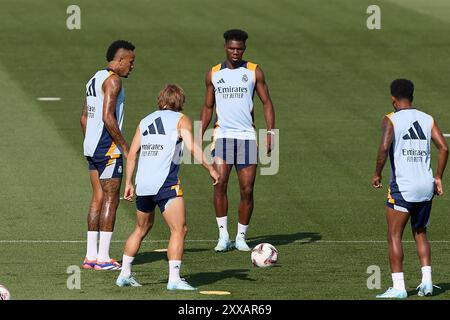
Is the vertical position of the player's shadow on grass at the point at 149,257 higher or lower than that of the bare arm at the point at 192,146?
lower

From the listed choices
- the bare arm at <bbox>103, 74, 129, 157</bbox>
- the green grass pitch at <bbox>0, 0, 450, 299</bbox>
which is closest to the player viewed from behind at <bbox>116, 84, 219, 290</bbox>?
the green grass pitch at <bbox>0, 0, 450, 299</bbox>

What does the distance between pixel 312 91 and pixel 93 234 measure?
15202mm

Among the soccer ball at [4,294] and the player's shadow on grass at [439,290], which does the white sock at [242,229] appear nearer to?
the player's shadow on grass at [439,290]

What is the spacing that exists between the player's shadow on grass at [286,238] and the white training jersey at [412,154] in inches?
156

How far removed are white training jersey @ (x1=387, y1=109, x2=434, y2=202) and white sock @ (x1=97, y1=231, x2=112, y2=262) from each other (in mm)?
3994

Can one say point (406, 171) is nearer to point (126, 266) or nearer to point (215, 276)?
point (215, 276)

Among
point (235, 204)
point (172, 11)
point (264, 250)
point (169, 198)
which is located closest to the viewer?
point (169, 198)

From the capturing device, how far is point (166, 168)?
1655cm

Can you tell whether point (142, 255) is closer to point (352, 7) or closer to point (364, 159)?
point (364, 159)

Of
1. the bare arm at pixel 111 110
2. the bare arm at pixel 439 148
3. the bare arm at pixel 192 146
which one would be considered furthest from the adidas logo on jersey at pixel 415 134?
the bare arm at pixel 111 110

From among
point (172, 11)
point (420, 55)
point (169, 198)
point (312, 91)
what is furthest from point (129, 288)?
point (172, 11)

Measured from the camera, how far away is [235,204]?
22781 millimetres

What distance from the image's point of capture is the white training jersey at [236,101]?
64.5 ft

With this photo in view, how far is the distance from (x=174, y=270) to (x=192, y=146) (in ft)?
4.84
